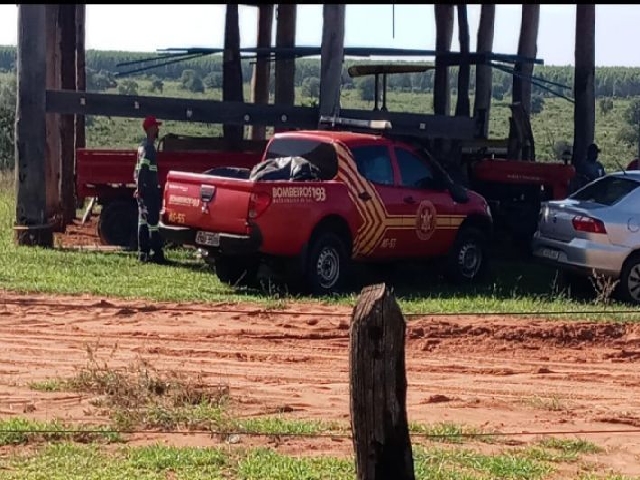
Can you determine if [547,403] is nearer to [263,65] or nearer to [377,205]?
[377,205]

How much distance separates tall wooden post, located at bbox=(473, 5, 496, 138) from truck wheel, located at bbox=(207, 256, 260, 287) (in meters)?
11.0

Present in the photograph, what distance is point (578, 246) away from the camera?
15219 mm

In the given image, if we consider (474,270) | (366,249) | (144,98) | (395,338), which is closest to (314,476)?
(395,338)

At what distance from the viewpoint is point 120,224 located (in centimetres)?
1928

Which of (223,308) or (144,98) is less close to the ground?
(144,98)

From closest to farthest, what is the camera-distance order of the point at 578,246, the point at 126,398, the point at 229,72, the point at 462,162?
1. the point at 126,398
2. the point at 578,246
3. the point at 462,162
4. the point at 229,72

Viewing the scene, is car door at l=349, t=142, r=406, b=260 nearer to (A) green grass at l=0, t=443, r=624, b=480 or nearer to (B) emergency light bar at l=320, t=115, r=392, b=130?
(B) emergency light bar at l=320, t=115, r=392, b=130

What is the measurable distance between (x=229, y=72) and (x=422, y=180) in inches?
329

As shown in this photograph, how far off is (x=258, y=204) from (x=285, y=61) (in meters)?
12.3

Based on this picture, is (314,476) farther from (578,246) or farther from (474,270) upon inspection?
(474,270)

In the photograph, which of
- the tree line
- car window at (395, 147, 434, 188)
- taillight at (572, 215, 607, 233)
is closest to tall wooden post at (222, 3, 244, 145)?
car window at (395, 147, 434, 188)

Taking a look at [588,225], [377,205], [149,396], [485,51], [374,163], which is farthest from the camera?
[485,51]

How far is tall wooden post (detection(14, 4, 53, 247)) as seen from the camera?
60.5 ft

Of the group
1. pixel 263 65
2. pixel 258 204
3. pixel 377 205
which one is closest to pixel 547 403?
pixel 258 204
